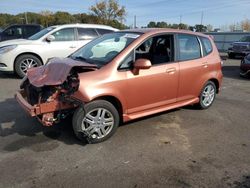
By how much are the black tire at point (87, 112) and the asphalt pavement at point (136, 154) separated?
120 millimetres

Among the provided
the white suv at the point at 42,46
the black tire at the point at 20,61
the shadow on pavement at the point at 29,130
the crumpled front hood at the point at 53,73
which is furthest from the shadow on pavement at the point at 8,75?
the crumpled front hood at the point at 53,73

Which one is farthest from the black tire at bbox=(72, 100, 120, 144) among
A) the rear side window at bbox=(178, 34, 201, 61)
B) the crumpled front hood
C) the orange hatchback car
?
the rear side window at bbox=(178, 34, 201, 61)

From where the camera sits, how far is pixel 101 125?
4.13 meters

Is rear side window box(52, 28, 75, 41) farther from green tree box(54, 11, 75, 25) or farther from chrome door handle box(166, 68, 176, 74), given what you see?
green tree box(54, 11, 75, 25)

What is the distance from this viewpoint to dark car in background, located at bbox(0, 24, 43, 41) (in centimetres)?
1483

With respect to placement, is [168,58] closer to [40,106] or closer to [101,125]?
[101,125]

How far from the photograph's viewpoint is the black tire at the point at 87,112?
3910 millimetres

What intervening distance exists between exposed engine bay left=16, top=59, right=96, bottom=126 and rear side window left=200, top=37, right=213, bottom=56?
9.03 ft

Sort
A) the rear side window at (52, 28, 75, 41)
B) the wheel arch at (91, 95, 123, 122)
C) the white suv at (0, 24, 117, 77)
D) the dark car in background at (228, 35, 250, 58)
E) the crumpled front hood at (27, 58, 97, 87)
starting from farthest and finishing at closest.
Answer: the dark car in background at (228, 35, 250, 58) < the rear side window at (52, 28, 75, 41) < the white suv at (0, 24, 117, 77) < the wheel arch at (91, 95, 123, 122) < the crumpled front hood at (27, 58, 97, 87)

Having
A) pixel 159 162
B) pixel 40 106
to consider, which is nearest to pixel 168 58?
pixel 159 162

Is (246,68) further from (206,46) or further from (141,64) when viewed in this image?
(141,64)

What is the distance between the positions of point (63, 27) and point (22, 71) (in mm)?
2063

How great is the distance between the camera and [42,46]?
350 inches

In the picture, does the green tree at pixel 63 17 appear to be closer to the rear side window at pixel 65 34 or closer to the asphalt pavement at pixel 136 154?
the rear side window at pixel 65 34
